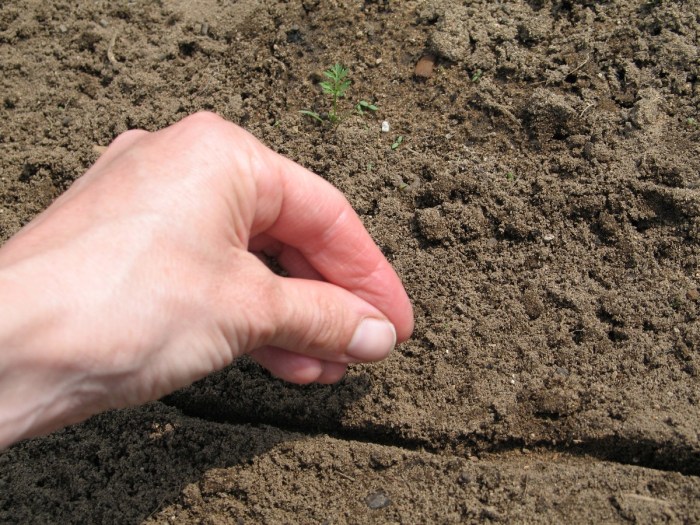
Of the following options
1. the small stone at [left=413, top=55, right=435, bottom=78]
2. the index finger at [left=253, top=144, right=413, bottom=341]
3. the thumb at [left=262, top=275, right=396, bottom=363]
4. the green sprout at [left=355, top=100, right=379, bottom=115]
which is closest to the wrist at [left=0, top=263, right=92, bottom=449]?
the thumb at [left=262, top=275, right=396, bottom=363]

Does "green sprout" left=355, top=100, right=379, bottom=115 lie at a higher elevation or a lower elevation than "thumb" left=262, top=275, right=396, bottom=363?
higher

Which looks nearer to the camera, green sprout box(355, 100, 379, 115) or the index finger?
the index finger

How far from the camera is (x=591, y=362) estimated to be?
2393 millimetres

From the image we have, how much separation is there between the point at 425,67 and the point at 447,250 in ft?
3.03

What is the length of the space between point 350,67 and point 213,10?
0.82 metres

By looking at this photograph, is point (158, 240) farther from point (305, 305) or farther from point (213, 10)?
point (213, 10)

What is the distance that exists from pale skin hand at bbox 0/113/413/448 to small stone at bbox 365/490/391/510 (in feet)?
→ 1.69

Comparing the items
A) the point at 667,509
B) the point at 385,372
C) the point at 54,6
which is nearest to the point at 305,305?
the point at 385,372

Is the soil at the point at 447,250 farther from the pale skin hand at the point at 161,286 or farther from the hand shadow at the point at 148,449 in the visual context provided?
the pale skin hand at the point at 161,286

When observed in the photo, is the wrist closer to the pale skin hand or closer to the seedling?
the pale skin hand

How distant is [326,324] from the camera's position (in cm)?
198

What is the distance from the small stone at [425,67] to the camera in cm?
297

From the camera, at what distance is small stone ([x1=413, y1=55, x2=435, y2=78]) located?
2.97m

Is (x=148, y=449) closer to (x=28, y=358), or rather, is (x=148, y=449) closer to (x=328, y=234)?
(x=28, y=358)
